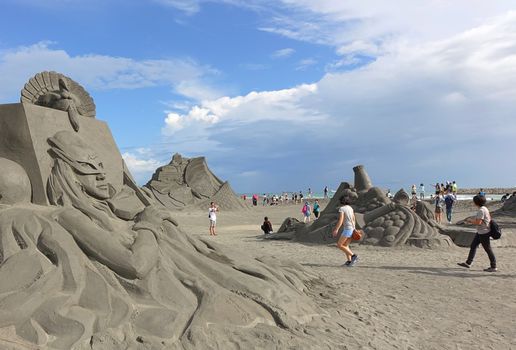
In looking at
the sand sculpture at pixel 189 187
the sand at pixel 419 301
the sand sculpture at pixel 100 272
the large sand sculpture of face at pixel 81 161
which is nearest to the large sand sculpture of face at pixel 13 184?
the sand sculpture at pixel 100 272

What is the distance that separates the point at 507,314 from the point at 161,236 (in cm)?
397

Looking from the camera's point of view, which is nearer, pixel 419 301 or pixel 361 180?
pixel 419 301

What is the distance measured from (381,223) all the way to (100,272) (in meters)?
9.29

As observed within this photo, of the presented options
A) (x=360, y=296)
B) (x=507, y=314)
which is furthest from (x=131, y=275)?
(x=507, y=314)

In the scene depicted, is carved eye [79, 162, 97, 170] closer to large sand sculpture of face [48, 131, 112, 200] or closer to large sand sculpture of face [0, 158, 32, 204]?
large sand sculpture of face [48, 131, 112, 200]

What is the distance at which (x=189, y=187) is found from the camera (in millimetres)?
30297

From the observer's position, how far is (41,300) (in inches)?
130

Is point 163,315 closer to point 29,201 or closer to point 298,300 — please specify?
point 298,300

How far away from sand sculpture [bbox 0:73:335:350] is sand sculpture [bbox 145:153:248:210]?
79.6ft

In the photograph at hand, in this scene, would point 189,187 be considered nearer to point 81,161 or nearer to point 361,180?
point 361,180

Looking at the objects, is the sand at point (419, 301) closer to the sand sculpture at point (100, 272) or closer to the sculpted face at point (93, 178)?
the sand sculpture at point (100, 272)

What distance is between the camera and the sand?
4.29 meters

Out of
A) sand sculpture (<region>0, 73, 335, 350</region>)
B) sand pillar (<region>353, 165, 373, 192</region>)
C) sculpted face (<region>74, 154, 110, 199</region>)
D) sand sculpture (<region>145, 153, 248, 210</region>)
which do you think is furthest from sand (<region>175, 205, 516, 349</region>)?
sand sculpture (<region>145, 153, 248, 210</region>)

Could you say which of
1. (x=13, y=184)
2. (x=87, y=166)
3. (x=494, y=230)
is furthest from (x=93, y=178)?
(x=494, y=230)
